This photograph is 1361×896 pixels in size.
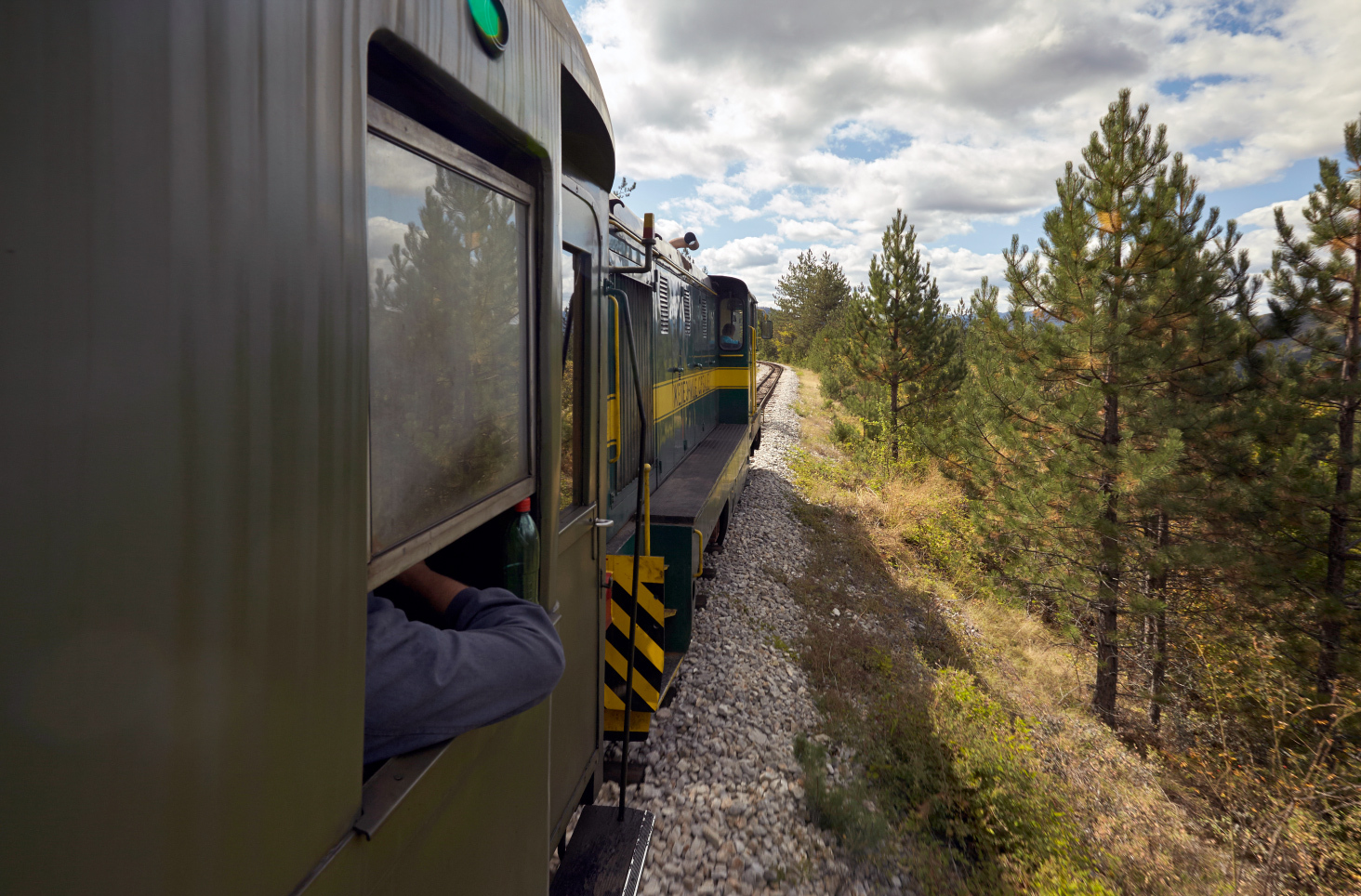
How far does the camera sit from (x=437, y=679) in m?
1.26

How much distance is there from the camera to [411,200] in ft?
4.18

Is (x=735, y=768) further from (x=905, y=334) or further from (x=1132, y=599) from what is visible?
(x=905, y=334)

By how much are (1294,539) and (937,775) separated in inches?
202

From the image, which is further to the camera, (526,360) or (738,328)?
(738,328)

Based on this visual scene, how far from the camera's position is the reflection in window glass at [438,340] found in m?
1.18

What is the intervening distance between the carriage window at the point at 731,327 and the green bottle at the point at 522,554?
827cm

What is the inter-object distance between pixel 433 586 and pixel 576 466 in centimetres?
103

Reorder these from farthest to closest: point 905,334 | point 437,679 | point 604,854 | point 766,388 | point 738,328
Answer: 1. point 766,388
2. point 905,334
3. point 738,328
4. point 604,854
5. point 437,679

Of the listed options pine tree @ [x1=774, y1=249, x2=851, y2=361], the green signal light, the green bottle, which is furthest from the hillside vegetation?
pine tree @ [x1=774, y1=249, x2=851, y2=361]

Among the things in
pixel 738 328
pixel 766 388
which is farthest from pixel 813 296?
pixel 738 328

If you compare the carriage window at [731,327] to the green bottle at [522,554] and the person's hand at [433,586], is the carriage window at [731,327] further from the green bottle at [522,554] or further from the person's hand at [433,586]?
the person's hand at [433,586]

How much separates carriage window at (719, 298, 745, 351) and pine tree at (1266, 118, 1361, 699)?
19.3 feet

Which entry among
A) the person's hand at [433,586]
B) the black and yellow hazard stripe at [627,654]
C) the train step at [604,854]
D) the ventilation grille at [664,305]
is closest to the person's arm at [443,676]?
the person's hand at [433,586]

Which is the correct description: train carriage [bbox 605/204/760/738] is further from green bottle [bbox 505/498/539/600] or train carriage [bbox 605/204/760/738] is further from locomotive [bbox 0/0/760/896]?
locomotive [bbox 0/0/760/896]
